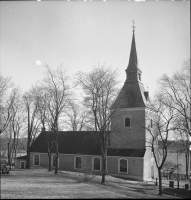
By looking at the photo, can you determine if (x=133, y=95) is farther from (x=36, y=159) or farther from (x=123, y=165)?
(x=36, y=159)

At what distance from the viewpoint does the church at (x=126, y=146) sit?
28.0 meters

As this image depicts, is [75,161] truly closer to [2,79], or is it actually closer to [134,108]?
[134,108]

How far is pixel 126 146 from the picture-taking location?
29.5 meters

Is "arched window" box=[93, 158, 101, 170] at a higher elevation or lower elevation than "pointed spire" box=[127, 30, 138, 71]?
lower

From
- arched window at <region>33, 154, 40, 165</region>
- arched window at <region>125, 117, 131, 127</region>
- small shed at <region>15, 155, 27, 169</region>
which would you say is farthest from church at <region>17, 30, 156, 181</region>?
small shed at <region>15, 155, 27, 169</region>

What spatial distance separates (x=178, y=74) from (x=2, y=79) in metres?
13.8

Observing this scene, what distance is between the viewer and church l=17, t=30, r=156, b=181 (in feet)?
91.7

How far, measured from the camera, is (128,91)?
30.6 m

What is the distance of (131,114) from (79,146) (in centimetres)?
843

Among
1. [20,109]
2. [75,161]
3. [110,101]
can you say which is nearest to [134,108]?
[110,101]

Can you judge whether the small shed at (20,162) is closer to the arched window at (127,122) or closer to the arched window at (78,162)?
the arched window at (78,162)

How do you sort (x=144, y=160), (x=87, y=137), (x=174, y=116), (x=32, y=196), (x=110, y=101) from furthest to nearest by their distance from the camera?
(x=87, y=137) < (x=144, y=160) < (x=110, y=101) < (x=174, y=116) < (x=32, y=196)

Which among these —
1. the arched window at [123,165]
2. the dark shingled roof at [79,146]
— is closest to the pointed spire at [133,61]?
the dark shingled roof at [79,146]

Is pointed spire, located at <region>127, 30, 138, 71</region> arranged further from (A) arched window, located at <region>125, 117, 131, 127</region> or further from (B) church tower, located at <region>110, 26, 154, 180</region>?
(A) arched window, located at <region>125, 117, 131, 127</region>
